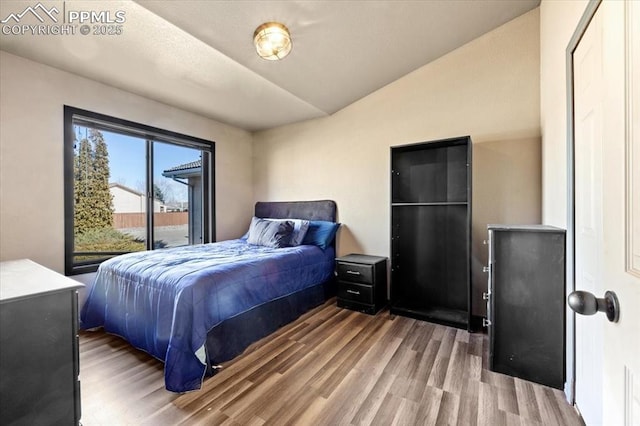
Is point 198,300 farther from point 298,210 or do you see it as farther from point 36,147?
point 298,210

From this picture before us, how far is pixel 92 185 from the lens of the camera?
2.96 m

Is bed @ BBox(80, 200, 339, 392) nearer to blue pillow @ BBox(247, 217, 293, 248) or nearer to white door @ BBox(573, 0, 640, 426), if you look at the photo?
blue pillow @ BBox(247, 217, 293, 248)

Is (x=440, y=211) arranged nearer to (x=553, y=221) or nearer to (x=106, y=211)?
(x=553, y=221)

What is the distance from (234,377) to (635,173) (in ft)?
7.30

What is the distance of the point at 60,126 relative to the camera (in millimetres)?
2623

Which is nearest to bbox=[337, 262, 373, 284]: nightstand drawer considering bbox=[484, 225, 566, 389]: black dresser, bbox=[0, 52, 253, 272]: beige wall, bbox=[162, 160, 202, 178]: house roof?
bbox=[484, 225, 566, 389]: black dresser

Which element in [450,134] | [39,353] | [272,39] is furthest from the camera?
[450,134]

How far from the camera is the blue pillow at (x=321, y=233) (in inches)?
137

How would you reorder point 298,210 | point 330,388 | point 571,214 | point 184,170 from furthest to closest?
point 298,210
point 184,170
point 330,388
point 571,214

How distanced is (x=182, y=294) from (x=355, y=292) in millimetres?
1887

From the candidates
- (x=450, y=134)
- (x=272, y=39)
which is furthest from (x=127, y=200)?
(x=450, y=134)

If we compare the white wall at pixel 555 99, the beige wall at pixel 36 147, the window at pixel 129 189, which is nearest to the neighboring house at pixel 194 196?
the window at pixel 129 189

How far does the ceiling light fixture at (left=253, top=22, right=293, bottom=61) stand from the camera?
84.3 inches

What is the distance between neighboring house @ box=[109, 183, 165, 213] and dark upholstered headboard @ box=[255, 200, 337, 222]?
1581mm
